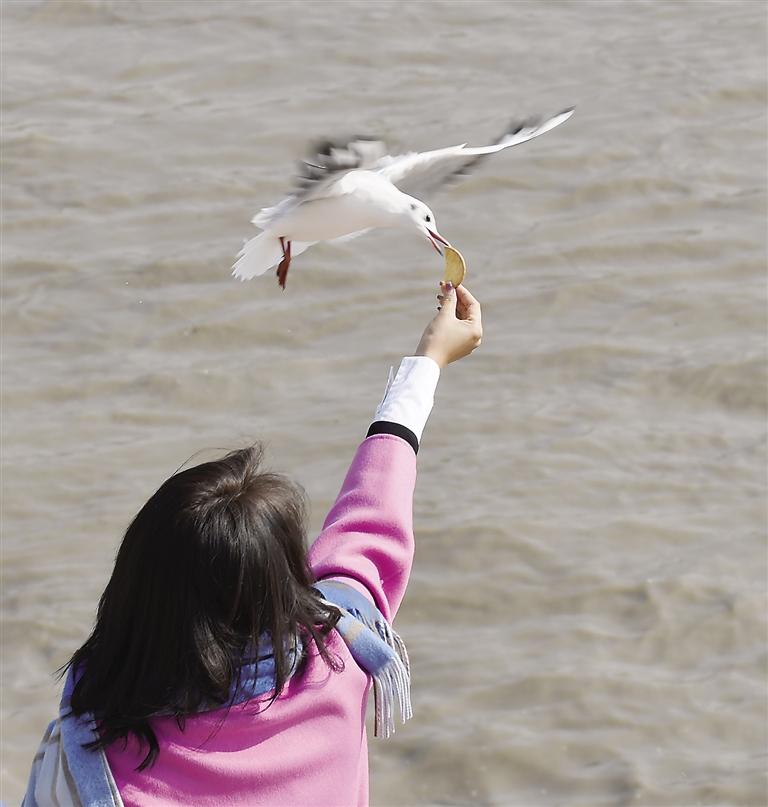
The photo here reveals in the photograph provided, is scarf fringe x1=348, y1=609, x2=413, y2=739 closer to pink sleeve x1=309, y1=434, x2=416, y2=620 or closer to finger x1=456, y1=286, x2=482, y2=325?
pink sleeve x1=309, y1=434, x2=416, y2=620

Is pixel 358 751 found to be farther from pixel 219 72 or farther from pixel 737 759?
pixel 219 72

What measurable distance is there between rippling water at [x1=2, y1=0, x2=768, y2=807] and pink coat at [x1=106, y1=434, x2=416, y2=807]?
1595mm

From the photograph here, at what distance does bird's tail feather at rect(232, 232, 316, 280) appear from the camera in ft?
7.58

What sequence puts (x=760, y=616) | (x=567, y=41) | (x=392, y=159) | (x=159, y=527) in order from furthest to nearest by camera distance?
(x=567, y=41) → (x=760, y=616) → (x=392, y=159) → (x=159, y=527)

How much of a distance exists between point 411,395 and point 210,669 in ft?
1.39

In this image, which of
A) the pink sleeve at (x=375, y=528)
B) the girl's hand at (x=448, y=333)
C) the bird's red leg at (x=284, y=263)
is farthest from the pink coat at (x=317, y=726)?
the bird's red leg at (x=284, y=263)

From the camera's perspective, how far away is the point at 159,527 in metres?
1.24

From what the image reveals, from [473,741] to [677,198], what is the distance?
2.68 meters

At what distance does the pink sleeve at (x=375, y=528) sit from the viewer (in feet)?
4.64

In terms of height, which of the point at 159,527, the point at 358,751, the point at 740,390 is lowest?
the point at 740,390

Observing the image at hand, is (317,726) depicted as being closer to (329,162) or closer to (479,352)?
(329,162)

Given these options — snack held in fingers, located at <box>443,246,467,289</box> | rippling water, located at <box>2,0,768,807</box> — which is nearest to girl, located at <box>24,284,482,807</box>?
snack held in fingers, located at <box>443,246,467,289</box>

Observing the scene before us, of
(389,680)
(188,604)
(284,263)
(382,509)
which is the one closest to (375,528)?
(382,509)

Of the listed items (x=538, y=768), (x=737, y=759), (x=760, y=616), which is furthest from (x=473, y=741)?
(x=760, y=616)
